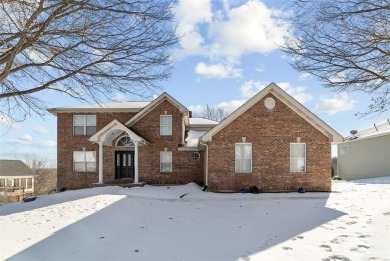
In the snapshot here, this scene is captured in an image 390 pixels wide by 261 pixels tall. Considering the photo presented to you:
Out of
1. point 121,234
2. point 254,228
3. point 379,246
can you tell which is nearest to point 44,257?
point 121,234

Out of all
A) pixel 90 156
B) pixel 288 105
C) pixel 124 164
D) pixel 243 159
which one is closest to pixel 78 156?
pixel 90 156

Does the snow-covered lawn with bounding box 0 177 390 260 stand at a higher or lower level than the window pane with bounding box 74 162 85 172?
lower

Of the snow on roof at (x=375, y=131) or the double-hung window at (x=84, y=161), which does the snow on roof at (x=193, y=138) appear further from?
the snow on roof at (x=375, y=131)

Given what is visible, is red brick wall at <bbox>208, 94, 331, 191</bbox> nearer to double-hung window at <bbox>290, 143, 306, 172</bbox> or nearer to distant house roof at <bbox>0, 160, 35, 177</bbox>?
double-hung window at <bbox>290, 143, 306, 172</bbox>

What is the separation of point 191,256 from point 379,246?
14.0 ft

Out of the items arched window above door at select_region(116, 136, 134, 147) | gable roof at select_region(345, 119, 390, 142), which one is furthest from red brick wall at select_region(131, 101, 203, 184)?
gable roof at select_region(345, 119, 390, 142)

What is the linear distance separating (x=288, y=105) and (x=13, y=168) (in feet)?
145

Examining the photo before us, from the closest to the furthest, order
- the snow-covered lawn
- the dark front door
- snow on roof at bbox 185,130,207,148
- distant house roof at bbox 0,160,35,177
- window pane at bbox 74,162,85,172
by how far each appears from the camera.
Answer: the snow-covered lawn, snow on roof at bbox 185,130,207,148, the dark front door, window pane at bbox 74,162,85,172, distant house roof at bbox 0,160,35,177

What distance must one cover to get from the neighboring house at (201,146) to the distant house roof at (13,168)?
28.6 metres

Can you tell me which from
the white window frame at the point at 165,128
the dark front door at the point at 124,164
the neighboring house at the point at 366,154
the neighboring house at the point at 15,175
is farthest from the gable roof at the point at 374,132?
the neighboring house at the point at 15,175

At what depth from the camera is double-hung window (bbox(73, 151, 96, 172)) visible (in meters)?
Result: 22.1

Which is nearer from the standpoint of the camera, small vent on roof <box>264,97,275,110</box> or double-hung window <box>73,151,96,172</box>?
small vent on roof <box>264,97,275,110</box>

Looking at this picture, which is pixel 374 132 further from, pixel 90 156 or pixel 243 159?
pixel 90 156

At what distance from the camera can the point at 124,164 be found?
21859 mm
